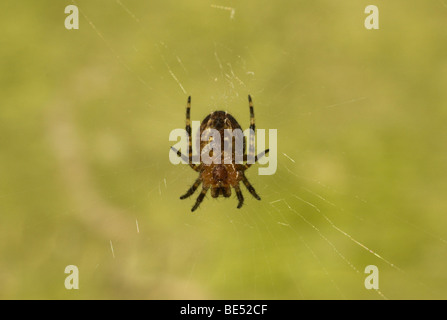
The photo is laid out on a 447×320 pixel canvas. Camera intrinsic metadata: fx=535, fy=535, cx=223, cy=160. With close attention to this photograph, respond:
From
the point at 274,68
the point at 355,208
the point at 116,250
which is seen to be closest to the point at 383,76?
the point at 274,68

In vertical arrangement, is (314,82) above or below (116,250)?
above

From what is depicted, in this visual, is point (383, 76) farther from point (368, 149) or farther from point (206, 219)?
point (206, 219)
